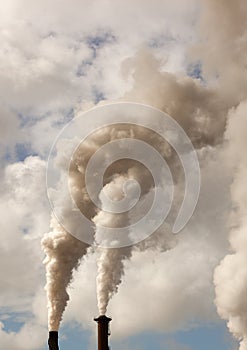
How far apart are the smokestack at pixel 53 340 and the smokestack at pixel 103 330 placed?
3039mm

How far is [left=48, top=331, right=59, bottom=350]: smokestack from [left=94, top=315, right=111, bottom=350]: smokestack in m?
3.04

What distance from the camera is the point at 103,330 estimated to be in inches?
1422

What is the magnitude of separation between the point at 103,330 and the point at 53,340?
3597 millimetres

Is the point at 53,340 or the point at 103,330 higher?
the point at 103,330

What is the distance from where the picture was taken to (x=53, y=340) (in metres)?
36.3

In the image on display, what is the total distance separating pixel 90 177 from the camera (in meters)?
36.8

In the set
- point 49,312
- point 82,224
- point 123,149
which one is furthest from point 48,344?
point 123,149

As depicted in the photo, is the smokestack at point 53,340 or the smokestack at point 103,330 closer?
the smokestack at point 103,330

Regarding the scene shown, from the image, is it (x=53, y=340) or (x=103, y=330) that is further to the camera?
(x=53, y=340)

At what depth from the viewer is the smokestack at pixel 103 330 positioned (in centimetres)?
3510

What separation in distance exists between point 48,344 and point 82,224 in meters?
8.68

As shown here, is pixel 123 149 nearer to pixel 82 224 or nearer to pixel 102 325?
pixel 82 224

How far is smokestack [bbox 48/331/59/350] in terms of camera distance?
36.2m

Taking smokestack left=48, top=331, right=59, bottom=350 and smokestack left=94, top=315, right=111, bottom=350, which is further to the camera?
smokestack left=48, top=331, right=59, bottom=350
